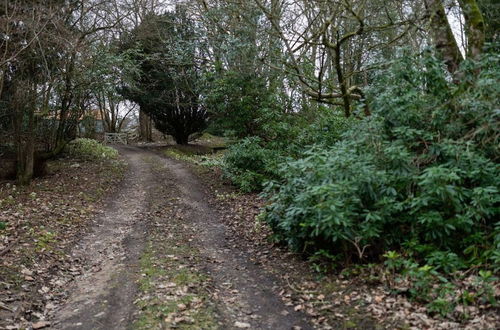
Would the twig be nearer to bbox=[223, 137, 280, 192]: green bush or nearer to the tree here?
bbox=[223, 137, 280, 192]: green bush

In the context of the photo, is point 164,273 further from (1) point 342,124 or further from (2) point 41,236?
(1) point 342,124

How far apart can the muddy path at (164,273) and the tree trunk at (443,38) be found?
5196 millimetres

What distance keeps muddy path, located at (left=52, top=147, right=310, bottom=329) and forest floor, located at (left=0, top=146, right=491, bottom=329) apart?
0.05 feet

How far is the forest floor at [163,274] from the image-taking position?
183 inches

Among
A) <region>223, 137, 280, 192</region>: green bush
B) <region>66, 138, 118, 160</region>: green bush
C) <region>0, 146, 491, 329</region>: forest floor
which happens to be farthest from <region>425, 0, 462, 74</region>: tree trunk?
<region>66, 138, 118, 160</region>: green bush

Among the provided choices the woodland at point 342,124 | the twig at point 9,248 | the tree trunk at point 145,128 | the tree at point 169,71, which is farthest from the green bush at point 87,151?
the twig at point 9,248

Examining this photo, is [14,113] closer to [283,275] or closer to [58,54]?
[58,54]

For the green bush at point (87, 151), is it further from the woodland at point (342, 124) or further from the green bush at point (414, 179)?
the green bush at point (414, 179)

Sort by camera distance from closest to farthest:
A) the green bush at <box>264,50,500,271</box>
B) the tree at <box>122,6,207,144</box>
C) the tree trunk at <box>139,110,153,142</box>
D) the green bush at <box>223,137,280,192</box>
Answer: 1. the green bush at <box>264,50,500,271</box>
2. the green bush at <box>223,137,280,192</box>
3. the tree at <box>122,6,207,144</box>
4. the tree trunk at <box>139,110,153,142</box>

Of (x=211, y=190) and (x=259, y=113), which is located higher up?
(x=259, y=113)

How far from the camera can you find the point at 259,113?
12.5m

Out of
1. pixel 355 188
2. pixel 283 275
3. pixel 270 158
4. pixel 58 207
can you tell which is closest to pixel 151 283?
pixel 283 275

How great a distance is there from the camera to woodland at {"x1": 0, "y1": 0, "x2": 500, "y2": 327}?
16.3 ft

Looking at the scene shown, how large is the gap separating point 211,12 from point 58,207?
27.0 ft
